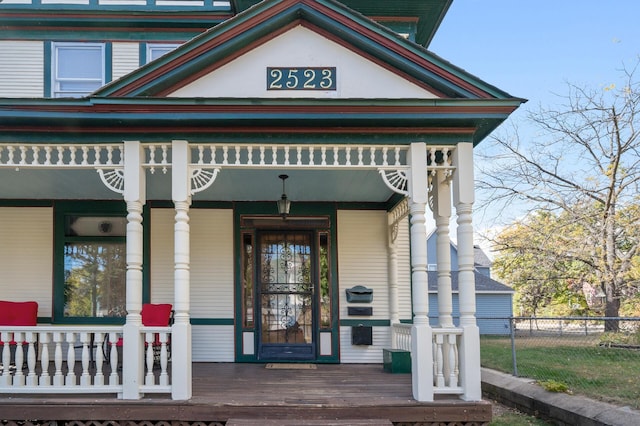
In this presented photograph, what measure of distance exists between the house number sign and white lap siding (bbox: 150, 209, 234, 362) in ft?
11.3

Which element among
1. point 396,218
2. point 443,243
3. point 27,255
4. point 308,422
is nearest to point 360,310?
point 396,218

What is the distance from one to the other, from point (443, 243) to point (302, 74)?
8.53ft

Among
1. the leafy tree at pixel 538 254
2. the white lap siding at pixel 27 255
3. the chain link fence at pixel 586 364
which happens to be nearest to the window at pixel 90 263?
the white lap siding at pixel 27 255

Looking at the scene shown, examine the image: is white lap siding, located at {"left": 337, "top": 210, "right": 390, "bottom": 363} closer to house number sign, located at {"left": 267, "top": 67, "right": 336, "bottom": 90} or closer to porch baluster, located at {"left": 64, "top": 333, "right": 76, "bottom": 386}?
house number sign, located at {"left": 267, "top": 67, "right": 336, "bottom": 90}

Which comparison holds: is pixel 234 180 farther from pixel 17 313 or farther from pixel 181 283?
pixel 17 313

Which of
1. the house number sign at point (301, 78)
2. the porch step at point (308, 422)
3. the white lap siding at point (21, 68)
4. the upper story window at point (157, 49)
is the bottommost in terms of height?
the porch step at point (308, 422)

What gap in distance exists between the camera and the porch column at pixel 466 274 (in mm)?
6070

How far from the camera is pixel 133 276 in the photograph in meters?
6.15

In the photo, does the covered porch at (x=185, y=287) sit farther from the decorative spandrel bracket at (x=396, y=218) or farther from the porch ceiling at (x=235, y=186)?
the decorative spandrel bracket at (x=396, y=218)

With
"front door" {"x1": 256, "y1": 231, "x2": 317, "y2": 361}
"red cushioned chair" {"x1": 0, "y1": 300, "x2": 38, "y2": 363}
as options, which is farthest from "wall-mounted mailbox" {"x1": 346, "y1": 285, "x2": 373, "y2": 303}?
"red cushioned chair" {"x1": 0, "y1": 300, "x2": 38, "y2": 363}

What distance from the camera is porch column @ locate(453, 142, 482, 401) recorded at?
6.07 metres

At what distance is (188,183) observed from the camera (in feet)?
20.8

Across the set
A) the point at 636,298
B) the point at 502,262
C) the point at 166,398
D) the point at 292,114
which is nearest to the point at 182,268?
the point at 166,398

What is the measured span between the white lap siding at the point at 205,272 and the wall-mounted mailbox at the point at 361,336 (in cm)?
195
